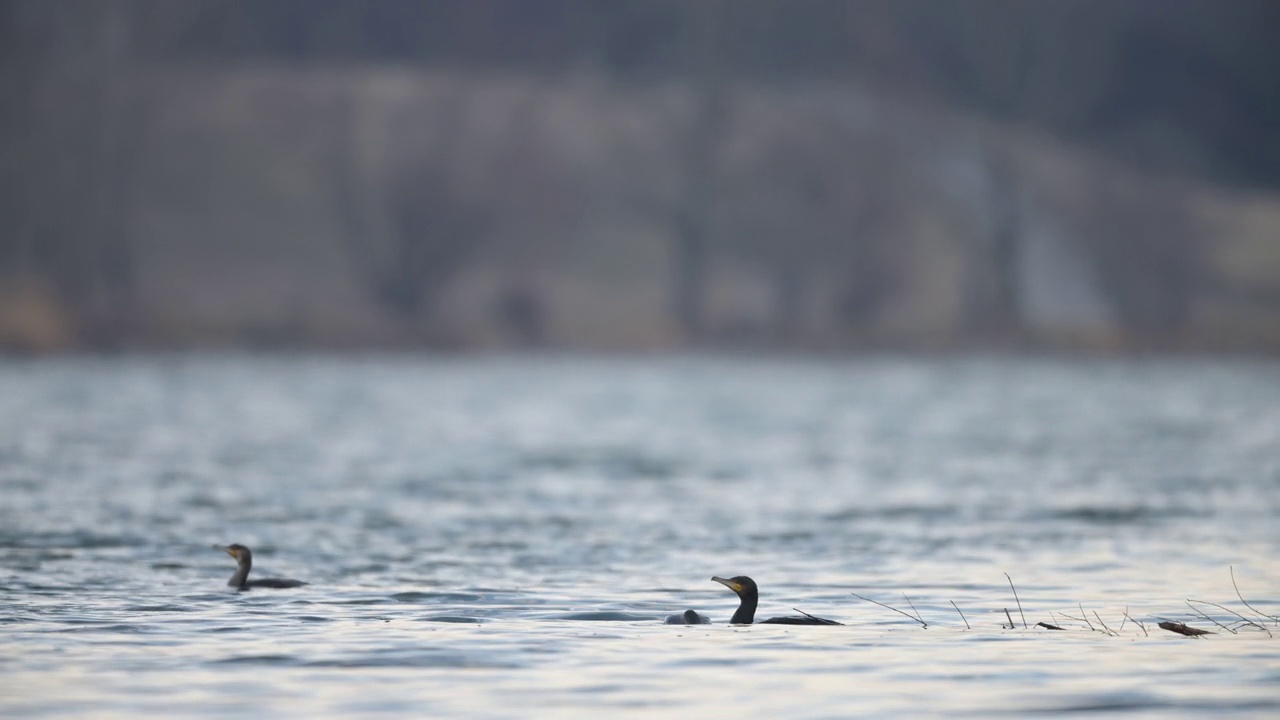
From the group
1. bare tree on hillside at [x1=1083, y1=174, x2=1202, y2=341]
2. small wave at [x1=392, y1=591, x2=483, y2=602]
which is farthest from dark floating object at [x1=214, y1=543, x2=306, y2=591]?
bare tree on hillside at [x1=1083, y1=174, x2=1202, y2=341]

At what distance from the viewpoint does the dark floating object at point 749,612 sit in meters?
19.0

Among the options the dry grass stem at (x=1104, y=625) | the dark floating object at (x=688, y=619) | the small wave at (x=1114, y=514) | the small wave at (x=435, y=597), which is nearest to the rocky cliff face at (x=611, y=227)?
the small wave at (x=1114, y=514)

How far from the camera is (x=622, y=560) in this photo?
2497cm

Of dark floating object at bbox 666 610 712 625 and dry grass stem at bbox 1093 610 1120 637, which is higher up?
dry grass stem at bbox 1093 610 1120 637

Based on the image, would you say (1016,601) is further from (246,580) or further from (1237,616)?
(246,580)

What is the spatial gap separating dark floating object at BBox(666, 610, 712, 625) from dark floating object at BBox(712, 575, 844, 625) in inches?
9.7

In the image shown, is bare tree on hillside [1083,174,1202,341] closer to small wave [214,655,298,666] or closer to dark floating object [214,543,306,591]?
dark floating object [214,543,306,591]

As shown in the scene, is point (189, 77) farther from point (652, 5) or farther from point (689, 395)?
point (689, 395)

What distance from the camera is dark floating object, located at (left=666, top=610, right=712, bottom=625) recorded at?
751 inches

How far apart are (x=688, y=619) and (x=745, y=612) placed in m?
0.51

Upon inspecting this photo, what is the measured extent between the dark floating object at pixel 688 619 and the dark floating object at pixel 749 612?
247 mm

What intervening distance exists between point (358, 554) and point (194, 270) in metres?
72.1

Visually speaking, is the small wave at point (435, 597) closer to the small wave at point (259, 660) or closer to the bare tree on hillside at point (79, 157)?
the small wave at point (259, 660)

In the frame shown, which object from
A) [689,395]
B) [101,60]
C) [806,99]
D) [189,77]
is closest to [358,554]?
[689,395]
